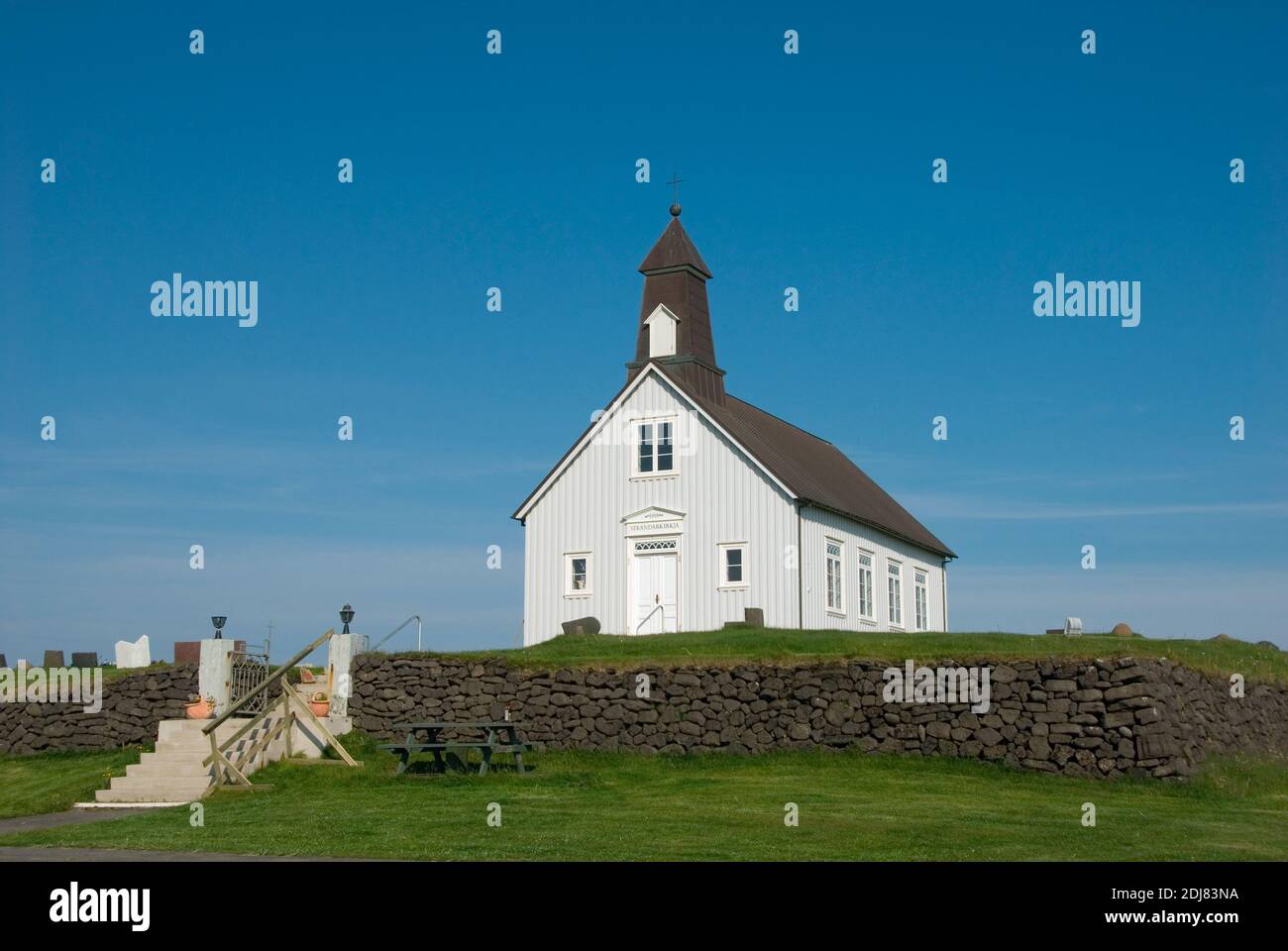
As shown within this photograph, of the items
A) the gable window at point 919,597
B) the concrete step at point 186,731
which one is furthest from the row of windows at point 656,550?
the concrete step at point 186,731

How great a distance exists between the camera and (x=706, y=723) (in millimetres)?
25125

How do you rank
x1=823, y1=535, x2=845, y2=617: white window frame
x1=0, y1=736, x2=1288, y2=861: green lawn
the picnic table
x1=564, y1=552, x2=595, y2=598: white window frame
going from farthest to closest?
x1=564, y1=552, x2=595, y2=598: white window frame
x1=823, y1=535, x2=845, y2=617: white window frame
the picnic table
x1=0, y1=736, x2=1288, y2=861: green lawn

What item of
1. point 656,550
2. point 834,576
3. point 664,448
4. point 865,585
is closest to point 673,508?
point 656,550

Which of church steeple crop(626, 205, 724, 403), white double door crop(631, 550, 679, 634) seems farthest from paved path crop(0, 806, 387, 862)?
church steeple crop(626, 205, 724, 403)

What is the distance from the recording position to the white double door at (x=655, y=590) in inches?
1382

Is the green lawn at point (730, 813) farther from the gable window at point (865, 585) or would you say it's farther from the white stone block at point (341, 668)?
the gable window at point (865, 585)

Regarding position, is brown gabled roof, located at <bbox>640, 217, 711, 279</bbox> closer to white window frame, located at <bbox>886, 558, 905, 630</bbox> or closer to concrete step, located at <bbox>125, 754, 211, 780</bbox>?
white window frame, located at <bbox>886, 558, 905, 630</bbox>

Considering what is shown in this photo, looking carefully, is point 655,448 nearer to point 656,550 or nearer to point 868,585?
point 656,550

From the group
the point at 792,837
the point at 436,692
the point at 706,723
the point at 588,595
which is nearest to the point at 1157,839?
the point at 792,837

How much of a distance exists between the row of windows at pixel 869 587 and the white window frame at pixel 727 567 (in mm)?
2304

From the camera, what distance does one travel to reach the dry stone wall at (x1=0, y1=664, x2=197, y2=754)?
90.8 ft

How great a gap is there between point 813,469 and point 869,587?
12.3 ft
